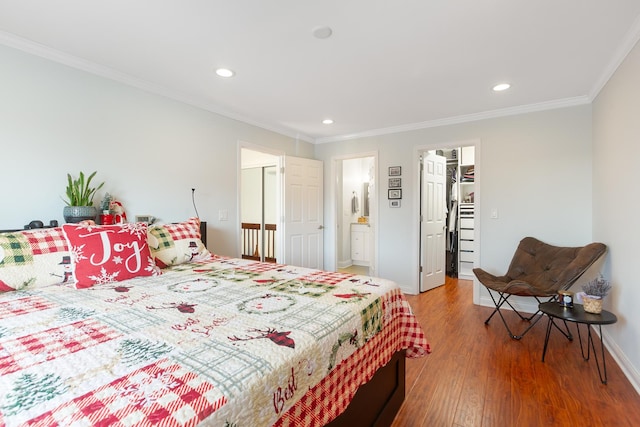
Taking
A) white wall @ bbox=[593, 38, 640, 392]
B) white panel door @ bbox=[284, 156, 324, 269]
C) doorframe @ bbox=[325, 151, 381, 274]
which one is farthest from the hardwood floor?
white panel door @ bbox=[284, 156, 324, 269]

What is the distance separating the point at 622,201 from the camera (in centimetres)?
228

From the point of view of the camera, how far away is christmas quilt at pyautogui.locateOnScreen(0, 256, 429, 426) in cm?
68

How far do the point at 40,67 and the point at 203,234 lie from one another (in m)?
1.75

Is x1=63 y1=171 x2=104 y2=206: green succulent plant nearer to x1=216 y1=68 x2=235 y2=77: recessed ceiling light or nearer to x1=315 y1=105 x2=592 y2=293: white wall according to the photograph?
x1=216 y1=68 x2=235 y2=77: recessed ceiling light

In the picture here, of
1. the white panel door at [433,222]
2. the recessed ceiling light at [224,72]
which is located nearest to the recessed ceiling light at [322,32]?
the recessed ceiling light at [224,72]

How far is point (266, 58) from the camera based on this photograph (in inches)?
92.7

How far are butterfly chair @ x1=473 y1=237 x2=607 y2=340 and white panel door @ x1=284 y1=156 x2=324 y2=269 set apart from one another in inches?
92.1

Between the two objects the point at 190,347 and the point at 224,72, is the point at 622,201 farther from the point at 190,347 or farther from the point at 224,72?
the point at 224,72

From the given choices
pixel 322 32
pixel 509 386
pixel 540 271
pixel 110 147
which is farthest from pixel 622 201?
pixel 110 147

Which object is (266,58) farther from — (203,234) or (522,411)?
(522,411)

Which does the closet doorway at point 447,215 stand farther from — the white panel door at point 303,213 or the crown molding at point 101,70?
the crown molding at point 101,70

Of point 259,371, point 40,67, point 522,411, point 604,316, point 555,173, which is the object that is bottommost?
point 522,411

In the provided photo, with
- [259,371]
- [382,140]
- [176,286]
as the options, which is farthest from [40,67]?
[382,140]

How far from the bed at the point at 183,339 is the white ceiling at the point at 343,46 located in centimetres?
130
